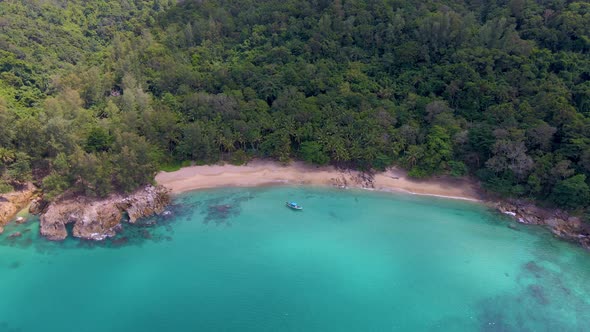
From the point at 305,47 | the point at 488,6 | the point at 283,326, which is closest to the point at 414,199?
the point at 283,326

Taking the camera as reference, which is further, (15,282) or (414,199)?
(414,199)

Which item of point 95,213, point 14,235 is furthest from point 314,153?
point 14,235

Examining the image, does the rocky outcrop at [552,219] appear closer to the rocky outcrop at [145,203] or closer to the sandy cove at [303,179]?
the sandy cove at [303,179]

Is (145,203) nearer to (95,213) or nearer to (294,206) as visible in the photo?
(95,213)

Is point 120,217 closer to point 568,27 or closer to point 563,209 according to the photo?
point 563,209

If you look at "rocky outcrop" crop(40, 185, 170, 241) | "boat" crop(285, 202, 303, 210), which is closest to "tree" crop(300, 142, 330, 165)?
"boat" crop(285, 202, 303, 210)

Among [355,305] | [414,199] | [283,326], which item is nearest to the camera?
[283,326]

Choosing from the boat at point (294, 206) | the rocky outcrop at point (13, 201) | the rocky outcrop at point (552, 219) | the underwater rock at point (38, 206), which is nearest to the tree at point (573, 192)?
the rocky outcrop at point (552, 219)
